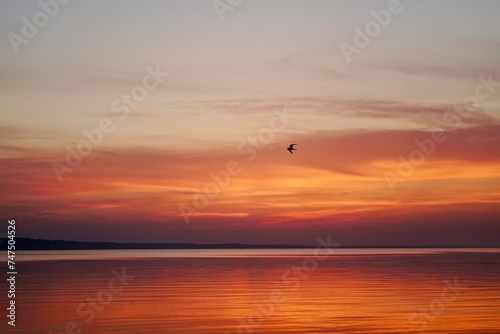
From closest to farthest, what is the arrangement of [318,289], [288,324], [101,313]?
[288,324] < [101,313] < [318,289]

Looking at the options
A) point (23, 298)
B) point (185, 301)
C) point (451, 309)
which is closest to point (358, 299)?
point (451, 309)

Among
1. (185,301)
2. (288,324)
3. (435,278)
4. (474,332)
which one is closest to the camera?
(474,332)

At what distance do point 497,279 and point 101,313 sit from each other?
40276mm

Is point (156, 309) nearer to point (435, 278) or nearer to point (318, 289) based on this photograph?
point (318, 289)

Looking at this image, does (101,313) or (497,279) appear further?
(497,279)

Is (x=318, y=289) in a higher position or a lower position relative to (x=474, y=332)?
higher

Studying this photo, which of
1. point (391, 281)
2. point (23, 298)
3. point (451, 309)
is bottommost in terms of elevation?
point (451, 309)

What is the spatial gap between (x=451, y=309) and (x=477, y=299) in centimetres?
580

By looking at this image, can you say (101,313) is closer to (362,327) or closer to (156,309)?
(156,309)

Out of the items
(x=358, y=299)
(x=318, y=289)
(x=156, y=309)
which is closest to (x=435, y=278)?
(x=318, y=289)

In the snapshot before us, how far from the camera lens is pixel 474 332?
32.7 metres

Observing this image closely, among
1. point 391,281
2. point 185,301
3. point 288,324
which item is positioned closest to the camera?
point 288,324

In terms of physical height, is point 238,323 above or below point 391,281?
below

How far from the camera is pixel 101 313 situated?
39750 millimetres
